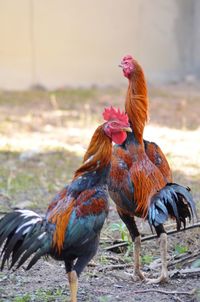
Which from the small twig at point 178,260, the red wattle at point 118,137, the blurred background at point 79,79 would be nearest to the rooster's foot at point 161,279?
the small twig at point 178,260

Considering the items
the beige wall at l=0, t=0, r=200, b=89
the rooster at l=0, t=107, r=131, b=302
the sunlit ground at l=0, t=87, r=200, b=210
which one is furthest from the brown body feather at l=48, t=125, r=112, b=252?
the beige wall at l=0, t=0, r=200, b=89

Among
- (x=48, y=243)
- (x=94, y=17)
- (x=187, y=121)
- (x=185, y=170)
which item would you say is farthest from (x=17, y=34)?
(x=48, y=243)

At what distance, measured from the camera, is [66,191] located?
14.7ft

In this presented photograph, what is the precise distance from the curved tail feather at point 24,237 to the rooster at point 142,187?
83 centimetres

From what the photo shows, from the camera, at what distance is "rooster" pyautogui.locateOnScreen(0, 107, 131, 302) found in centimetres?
423

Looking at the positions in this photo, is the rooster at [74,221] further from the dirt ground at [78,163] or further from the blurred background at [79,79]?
the blurred background at [79,79]

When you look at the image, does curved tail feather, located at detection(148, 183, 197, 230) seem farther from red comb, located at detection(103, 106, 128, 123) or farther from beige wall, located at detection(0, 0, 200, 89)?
beige wall, located at detection(0, 0, 200, 89)

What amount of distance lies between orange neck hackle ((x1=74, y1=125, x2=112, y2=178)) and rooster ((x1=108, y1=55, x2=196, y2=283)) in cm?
49

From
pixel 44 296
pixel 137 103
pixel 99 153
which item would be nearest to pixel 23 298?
pixel 44 296

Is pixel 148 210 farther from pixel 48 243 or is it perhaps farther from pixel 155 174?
pixel 48 243

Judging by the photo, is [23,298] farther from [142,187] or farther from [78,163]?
[78,163]

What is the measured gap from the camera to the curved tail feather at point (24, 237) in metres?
4.19

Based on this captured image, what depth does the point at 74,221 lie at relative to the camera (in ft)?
14.1

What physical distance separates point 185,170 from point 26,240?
14.4 feet
